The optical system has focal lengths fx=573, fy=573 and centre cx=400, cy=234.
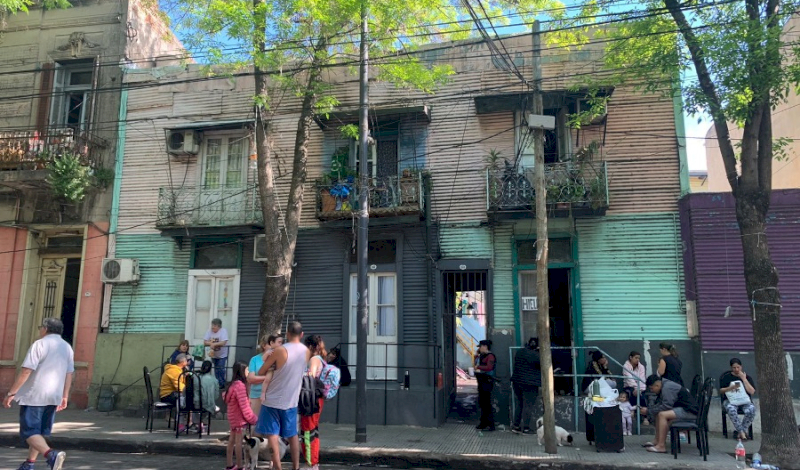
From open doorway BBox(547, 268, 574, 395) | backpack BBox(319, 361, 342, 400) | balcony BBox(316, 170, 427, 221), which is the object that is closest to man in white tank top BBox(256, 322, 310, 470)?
backpack BBox(319, 361, 342, 400)

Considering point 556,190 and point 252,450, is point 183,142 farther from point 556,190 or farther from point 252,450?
point 252,450

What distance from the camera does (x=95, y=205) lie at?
1507 centimetres

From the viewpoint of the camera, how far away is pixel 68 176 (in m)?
13.9

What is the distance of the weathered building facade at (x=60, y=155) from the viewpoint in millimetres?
14414

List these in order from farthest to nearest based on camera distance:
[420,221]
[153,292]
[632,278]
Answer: [153,292], [420,221], [632,278]

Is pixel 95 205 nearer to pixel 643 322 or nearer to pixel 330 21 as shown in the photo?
pixel 330 21

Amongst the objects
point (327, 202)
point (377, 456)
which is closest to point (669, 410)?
point (377, 456)

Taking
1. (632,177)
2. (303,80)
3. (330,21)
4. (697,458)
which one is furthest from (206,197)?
(697,458)

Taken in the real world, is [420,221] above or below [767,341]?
above

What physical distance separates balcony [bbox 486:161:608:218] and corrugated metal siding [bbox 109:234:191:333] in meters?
7.90

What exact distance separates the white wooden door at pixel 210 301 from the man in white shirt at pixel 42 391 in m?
7.12

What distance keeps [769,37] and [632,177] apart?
15.4ft

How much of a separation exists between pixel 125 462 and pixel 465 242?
796 cm

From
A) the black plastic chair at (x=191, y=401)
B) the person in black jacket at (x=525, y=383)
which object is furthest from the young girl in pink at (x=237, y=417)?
the person in black jacket at (x=525, y=383)
